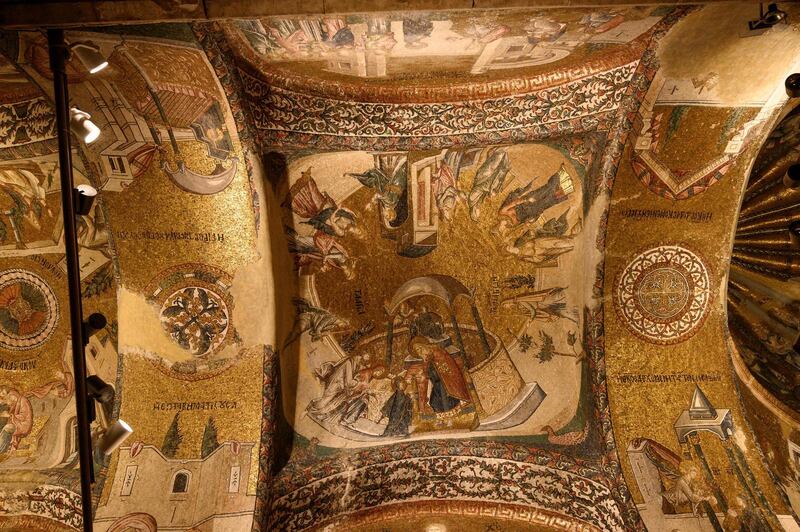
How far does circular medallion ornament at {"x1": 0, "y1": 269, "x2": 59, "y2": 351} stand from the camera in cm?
673

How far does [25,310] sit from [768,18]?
25.2 ft

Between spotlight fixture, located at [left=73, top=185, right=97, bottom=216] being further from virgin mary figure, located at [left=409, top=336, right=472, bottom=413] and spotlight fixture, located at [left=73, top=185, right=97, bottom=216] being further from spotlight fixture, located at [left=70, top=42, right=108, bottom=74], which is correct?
virgin mary figure, located at [left=409, top=336, right=472, bottom=413]

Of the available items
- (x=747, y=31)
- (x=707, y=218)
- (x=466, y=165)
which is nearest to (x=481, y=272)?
(x=466, y=165)

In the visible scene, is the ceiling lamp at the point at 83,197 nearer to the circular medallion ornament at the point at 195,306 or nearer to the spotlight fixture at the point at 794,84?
the circular medallion ornament at the point at 195,306

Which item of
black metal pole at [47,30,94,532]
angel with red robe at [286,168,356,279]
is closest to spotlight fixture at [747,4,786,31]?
angel with red robe at [286,168,356,279]

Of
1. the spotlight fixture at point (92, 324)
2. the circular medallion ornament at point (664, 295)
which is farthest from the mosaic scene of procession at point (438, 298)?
the spotlight fixture at point (92, 324)

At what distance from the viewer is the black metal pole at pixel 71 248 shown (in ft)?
14.6

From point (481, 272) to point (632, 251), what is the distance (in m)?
1.74

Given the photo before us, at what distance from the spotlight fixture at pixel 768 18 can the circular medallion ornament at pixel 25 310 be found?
7.37 meters

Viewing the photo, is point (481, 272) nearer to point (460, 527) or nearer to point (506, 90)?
point (506, 90)

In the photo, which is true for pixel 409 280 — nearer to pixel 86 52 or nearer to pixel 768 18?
pixel 86 52

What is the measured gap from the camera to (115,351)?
6.76 metres

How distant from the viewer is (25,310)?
6.77 m

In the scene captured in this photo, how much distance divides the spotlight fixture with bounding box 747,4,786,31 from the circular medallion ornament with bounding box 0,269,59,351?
7369 millimetres
